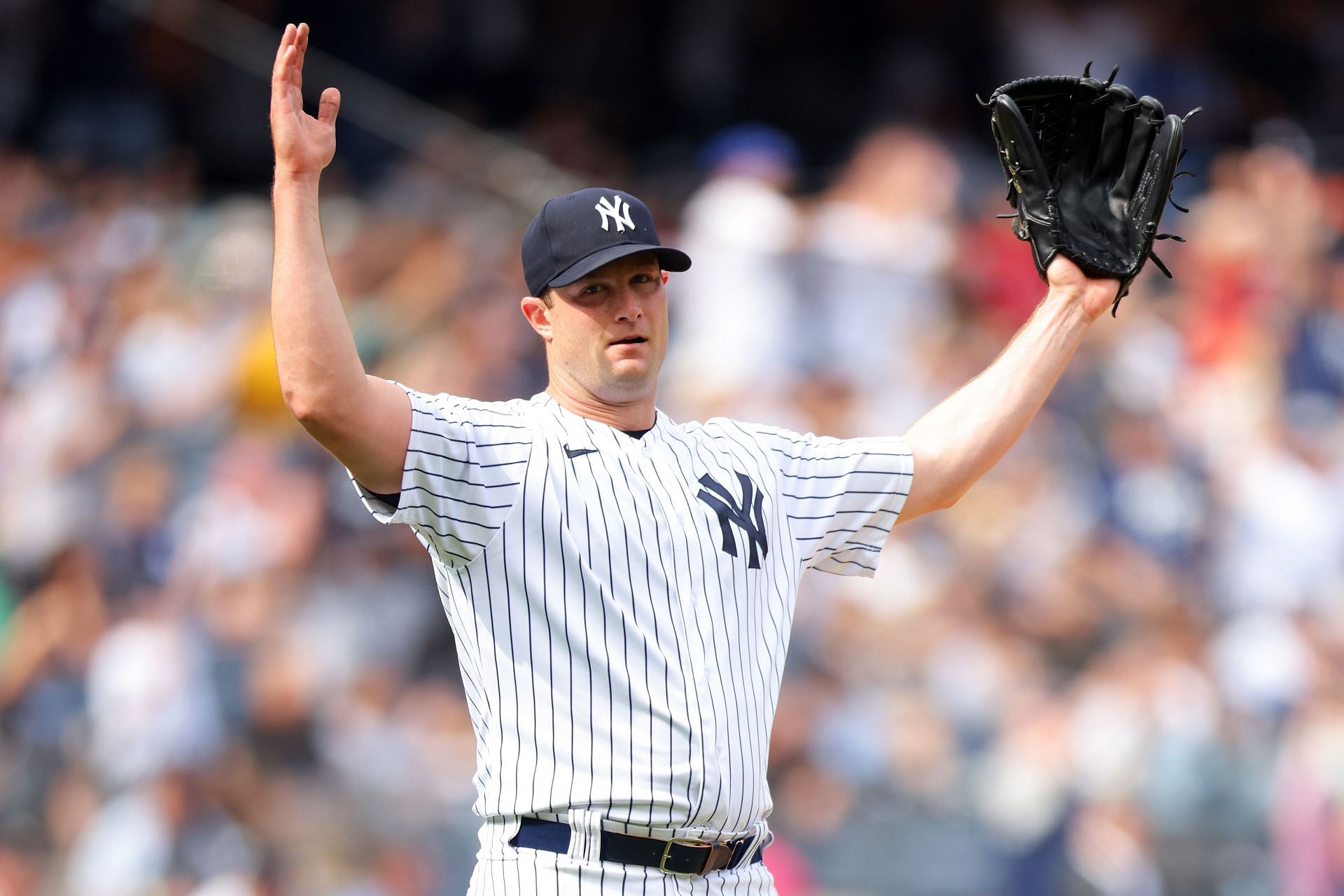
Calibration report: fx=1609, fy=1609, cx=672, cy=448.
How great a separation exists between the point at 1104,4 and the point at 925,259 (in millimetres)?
2549

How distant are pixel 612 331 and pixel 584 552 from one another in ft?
1.32

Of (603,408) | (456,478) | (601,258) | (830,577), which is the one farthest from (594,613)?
(830,577)

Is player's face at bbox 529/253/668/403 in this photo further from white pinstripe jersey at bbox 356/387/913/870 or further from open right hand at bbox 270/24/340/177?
open right hand at bbox 270/24/340/177

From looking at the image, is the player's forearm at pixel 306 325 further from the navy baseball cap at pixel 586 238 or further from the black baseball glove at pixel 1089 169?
the black baseball glove at pixel 1089 169

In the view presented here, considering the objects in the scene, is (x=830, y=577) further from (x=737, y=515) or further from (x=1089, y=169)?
(x=737, y=515)

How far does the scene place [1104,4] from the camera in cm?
850

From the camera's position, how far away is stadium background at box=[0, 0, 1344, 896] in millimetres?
5965

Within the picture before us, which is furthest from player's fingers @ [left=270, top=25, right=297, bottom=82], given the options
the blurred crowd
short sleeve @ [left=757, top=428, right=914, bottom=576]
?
the blurred crowd

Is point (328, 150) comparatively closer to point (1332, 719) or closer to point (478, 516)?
point (478, 516)

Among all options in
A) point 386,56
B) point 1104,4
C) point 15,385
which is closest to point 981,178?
point 1104,4

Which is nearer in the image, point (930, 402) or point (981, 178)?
point (930, 402)

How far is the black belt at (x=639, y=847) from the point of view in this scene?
2467mm

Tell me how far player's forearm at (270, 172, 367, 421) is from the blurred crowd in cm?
398

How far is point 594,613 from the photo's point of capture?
8.24ft
